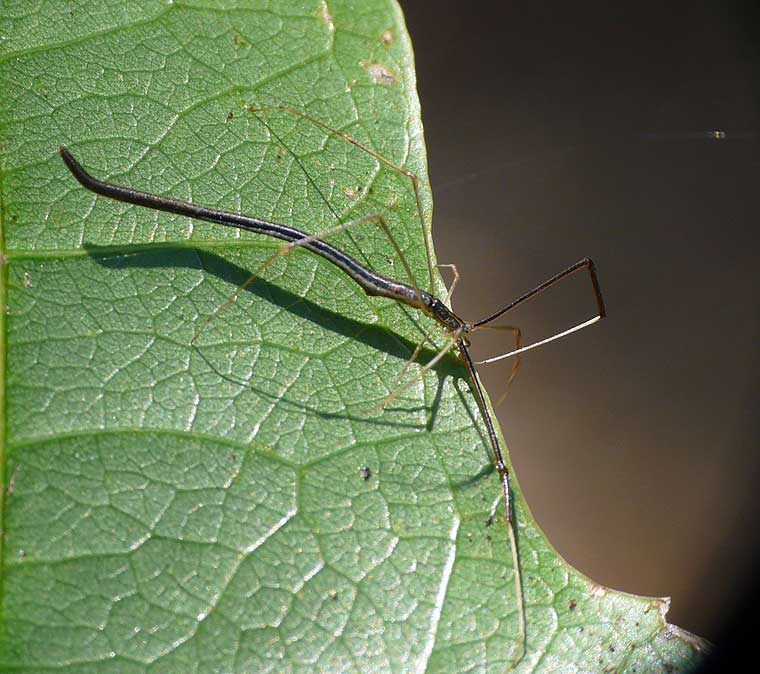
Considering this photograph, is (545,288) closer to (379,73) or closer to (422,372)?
(422,372)

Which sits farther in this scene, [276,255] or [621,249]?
[621,249]

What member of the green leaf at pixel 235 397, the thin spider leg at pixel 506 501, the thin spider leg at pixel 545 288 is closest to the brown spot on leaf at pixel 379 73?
the green leaf at pixel 235 397

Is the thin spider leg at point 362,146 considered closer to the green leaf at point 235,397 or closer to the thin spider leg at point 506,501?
the green leaf at point 235,397

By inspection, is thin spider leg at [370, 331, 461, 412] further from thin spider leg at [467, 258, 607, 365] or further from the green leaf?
thin spider leg at [467, 258, 607, 365]

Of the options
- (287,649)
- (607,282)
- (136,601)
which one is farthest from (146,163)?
(607,282)

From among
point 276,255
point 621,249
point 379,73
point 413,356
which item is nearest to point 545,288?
point 413,356

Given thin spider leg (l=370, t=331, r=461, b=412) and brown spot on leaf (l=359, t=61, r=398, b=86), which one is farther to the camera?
brown spot on leaf (l=359, t=61, r=398, b=86)

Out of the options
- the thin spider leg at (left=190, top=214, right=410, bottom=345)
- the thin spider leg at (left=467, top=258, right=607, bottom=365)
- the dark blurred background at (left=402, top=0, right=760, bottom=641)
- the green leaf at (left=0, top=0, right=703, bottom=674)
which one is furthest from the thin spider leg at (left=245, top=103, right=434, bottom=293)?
the dark blurred background at (left=402, top=0, right=760, bottom=641)
